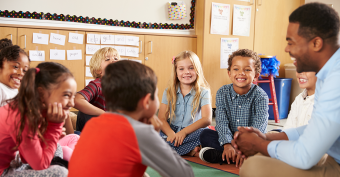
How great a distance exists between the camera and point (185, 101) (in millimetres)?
2039

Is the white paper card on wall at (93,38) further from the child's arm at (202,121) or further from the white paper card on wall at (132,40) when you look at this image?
the child's arm at (202,121)

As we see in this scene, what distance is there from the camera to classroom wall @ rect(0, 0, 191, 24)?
2.87 m

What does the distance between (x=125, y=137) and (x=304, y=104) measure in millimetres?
1253

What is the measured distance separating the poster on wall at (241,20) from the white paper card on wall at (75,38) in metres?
1.89

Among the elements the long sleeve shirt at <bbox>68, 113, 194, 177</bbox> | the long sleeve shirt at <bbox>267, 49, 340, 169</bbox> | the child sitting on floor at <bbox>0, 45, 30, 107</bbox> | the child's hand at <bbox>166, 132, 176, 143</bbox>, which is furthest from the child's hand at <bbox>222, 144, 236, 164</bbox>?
the child sitting on floor at <bbox>0, 45, 30, 107</bbox>

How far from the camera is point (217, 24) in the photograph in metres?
3.43

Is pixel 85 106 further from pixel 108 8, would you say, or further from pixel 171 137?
pixel 108 8

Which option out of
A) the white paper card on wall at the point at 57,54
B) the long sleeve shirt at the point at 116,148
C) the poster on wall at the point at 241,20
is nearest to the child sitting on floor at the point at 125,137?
the long sleeve shirt at the point at 116,148

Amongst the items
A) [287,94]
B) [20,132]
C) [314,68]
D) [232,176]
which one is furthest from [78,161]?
[287,94]

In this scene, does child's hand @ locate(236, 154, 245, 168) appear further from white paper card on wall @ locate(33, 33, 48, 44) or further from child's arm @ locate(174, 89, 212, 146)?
white paper card on wall @ locate(33, 33, 48, 44)

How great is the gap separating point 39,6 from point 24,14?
0.60ft

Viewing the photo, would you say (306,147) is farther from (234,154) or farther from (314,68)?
(234,154)

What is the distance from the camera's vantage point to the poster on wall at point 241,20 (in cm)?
352

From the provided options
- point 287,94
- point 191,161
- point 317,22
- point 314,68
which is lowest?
point 191,161
